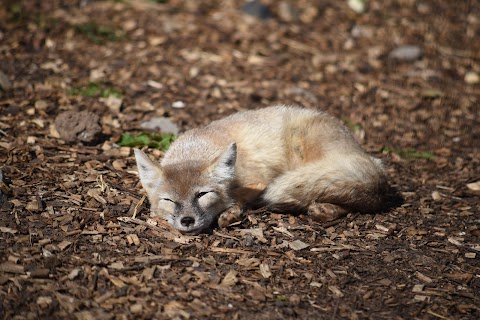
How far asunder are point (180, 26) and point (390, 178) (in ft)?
17.7

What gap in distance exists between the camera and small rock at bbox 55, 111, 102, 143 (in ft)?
22.8

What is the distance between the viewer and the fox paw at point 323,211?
5.90m

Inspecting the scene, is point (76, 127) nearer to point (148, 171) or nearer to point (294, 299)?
point (148, 171)

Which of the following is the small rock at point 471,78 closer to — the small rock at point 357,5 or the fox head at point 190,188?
the small rock at point 357,5

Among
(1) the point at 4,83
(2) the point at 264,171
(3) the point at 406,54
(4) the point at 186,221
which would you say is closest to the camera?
(4) the point at 186,221

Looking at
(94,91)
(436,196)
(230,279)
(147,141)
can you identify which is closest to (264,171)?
(230,279)

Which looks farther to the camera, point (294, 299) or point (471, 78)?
point (471, 78)

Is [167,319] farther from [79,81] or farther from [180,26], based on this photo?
[180,26]

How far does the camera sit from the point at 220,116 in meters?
8.28

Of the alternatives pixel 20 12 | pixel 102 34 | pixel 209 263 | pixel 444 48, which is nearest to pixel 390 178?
pixel 209 263

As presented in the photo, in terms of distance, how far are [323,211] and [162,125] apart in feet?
9.89

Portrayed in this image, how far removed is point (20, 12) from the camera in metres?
10.2

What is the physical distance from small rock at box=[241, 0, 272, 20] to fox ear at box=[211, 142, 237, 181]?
6.24 m

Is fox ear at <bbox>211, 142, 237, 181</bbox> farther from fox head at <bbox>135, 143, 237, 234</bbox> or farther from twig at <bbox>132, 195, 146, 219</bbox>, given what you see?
twig at <bbox>132, 195, 146, 219</bbox>
